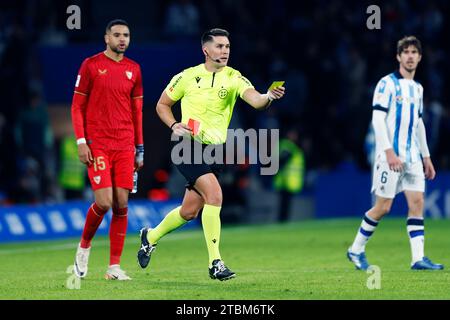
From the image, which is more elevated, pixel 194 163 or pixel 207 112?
pixel 207 112

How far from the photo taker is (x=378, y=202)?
13.5 metres

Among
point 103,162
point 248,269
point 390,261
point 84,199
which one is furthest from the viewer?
point 84,199

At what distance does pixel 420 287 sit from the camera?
1155cm

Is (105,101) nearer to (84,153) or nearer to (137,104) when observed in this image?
(137,104)

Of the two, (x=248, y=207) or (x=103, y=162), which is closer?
(x=103, y=162)

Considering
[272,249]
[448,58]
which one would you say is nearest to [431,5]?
[448,58]

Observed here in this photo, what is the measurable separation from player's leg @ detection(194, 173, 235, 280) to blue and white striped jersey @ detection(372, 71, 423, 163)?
2155 mm

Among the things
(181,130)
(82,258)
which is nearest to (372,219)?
(181,130)

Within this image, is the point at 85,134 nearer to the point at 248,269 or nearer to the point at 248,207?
the point at 248,269

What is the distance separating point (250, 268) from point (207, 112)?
251cm

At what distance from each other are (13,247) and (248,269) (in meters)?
5.80

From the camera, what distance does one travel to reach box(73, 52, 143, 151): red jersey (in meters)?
12.5

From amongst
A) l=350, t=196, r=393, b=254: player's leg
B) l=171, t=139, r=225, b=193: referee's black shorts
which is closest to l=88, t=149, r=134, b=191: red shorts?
l=171, t=139, r=225, b=193: referee's black shorts

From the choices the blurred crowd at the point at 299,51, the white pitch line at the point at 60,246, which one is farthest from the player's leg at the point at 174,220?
the blurred crowd at the point at 299,51
